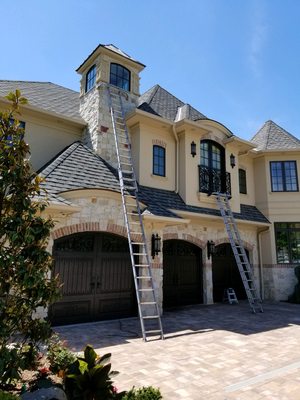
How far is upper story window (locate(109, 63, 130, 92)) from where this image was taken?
43.5 feet

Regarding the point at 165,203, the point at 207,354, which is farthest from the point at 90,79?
the point at 207,354

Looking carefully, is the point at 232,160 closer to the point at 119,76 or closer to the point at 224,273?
the point at 224,273

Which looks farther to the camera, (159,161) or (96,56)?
(96,56)

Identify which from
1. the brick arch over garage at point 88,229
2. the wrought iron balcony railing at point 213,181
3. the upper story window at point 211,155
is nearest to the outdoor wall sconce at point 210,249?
the wrought iron balcony railing at point 213,181

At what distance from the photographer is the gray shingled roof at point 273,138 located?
16250mm

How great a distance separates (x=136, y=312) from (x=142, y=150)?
20.3 ft

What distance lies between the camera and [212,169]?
46.0 ft

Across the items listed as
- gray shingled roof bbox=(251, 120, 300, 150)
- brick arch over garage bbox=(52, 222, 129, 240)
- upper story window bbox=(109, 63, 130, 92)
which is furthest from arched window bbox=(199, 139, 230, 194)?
brick arch over garage bbox=(52, 222, 129, 240)

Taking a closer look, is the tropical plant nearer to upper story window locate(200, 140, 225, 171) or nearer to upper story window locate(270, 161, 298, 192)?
upper story window locate(200, 140, 225, 171)

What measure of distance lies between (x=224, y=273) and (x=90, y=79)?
11083mm

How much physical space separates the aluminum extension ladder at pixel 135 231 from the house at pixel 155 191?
0.97 ft

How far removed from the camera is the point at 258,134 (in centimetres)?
1830

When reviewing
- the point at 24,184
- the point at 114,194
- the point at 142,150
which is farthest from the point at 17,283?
the point at 142,150

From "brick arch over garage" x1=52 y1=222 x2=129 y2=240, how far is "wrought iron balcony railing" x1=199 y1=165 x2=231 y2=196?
16.0ft
